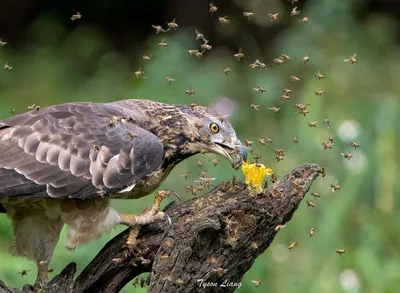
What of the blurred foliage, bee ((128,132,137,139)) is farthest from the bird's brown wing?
the blurred foliage

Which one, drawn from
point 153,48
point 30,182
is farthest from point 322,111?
point 30,182

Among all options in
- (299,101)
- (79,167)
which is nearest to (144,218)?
(79,167)

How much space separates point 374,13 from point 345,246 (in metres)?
4.91

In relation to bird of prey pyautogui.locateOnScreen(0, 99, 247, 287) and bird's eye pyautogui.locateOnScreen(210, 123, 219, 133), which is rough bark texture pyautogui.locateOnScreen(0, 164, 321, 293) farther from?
bird's eye pyautogui.locateOnScreen(210, 123, 219, 133)

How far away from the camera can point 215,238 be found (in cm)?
491

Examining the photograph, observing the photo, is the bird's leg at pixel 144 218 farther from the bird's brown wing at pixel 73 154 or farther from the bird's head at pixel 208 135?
the bird's head at pixel 208 135

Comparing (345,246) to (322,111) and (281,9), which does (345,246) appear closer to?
(322,111)

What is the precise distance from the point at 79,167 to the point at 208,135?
2.37 ft

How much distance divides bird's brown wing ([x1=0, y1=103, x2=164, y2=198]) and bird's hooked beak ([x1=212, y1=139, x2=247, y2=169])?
33 centimetres

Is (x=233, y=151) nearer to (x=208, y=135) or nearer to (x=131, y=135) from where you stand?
(x=208, y=135)

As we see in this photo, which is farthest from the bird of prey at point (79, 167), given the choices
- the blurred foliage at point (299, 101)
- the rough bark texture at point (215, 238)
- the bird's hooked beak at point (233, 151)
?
the blurred foliage at point (299, 101)

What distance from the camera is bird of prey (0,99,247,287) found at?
17.5 ft

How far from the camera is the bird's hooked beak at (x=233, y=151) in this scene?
5512 millimetres

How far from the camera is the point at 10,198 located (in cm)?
538
